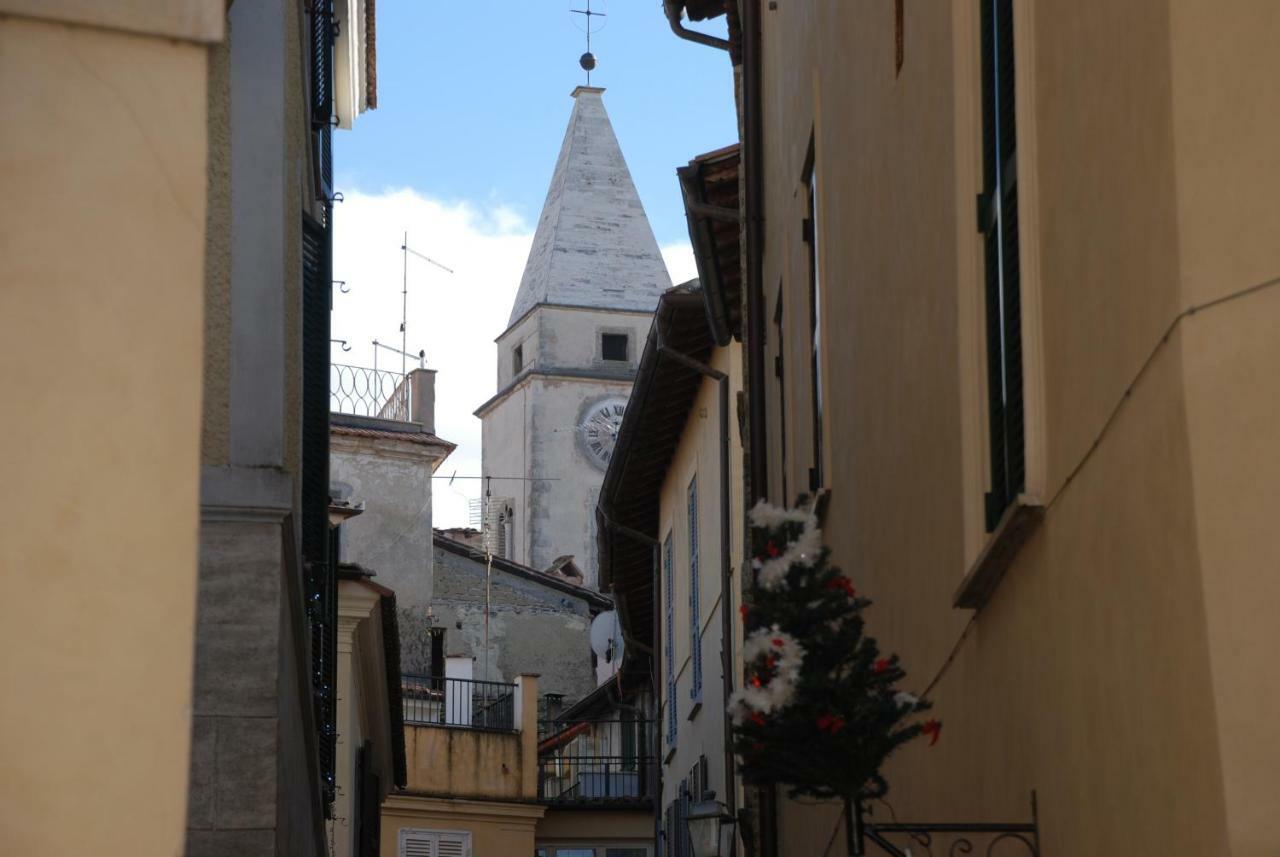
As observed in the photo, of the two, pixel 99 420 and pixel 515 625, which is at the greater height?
pixel 515 625

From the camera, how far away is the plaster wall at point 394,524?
4347 centimetres

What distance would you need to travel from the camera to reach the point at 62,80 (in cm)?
378

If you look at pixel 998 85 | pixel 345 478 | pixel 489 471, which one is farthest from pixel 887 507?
pixel 489 471

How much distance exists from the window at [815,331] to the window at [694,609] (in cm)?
856

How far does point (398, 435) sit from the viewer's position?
45656mm

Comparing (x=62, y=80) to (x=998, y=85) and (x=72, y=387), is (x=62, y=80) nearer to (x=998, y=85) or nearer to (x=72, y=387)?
(x=72, y=387)

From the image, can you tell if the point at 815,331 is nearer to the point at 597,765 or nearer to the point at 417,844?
the point at 417,844

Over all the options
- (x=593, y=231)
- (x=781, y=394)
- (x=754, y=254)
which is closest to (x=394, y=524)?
(x=754, y=254)

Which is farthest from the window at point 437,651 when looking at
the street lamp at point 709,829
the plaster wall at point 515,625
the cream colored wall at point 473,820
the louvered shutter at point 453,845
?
the street lamp at point 709,829

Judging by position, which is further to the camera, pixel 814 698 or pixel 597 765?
pixel 597 765

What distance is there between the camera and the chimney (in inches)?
1987

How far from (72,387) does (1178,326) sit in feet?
6.06

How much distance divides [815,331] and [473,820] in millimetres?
21043

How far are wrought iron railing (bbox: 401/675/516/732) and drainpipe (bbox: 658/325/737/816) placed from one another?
14.1 m
